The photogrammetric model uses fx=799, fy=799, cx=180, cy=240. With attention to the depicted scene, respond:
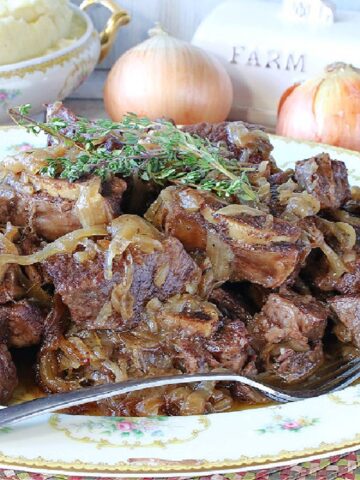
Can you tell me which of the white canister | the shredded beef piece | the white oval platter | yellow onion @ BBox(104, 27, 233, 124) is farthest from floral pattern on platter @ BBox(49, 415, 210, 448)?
the white canister

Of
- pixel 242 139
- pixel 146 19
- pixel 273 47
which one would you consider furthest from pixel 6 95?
pixel 242 139

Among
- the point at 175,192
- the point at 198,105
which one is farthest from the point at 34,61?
the point at 175,192

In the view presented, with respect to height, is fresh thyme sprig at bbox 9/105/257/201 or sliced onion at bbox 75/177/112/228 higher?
fresh thyme sprig at bbox 9/105/257/201

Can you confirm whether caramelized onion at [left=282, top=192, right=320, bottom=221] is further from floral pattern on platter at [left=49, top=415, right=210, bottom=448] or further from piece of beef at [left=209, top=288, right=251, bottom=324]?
floral pattern on platter at [left=49, top=415, right=210, bottom=448]

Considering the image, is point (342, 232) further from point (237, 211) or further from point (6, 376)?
point (6, 376)

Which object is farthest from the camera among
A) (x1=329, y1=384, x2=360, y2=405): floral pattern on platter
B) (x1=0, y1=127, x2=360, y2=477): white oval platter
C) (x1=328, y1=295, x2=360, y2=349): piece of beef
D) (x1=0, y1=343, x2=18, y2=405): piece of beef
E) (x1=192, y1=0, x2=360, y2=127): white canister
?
(x1=192, y1=0, x2=360, y2=127): white canister

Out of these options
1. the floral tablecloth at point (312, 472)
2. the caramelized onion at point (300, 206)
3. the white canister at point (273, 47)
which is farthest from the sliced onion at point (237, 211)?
the white canister at point (273, 47)

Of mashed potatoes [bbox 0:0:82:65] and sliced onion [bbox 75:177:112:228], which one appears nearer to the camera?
sliced onion [bbox 75:177:112:228]
